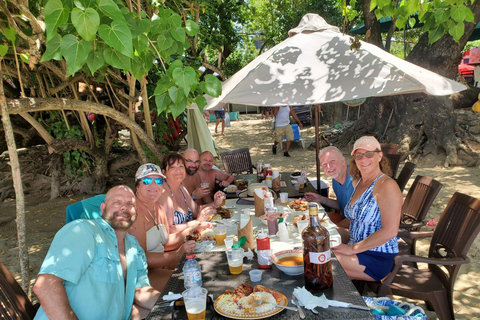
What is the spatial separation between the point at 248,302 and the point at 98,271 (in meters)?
0.98

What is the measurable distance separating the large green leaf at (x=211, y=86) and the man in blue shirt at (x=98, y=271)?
925 mm

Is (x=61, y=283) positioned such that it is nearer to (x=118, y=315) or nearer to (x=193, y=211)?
(x=118, y=315)

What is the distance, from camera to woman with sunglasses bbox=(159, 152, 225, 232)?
11.4 feet

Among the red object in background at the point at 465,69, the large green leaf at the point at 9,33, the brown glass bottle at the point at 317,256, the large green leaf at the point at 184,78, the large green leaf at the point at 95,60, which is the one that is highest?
the red object in background at the point at 465,69

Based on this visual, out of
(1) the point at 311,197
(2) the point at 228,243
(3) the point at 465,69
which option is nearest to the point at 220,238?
(2) the point at 228,243

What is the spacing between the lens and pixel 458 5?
290 centimetres

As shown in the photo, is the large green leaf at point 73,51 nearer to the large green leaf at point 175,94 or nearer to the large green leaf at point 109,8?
the large green leaf at point 109,8

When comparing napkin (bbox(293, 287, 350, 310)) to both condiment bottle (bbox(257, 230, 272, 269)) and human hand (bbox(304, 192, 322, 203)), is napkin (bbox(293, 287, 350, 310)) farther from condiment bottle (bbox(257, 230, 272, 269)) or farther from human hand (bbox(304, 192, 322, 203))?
human hand (bbox(304, 192, 322, 203))

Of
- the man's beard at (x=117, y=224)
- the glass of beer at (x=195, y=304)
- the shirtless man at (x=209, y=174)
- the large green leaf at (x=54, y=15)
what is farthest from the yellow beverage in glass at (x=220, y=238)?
the shirtless man at (x=209, y=174)

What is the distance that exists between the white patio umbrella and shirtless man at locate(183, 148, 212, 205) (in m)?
1.14

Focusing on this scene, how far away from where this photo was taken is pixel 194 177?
5.00m

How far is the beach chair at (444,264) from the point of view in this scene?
8.06 ft

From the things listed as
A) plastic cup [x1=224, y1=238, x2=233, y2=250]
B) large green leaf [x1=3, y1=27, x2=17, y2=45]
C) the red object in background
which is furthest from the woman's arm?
the red object in background

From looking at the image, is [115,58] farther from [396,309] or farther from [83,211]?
[396,309]
